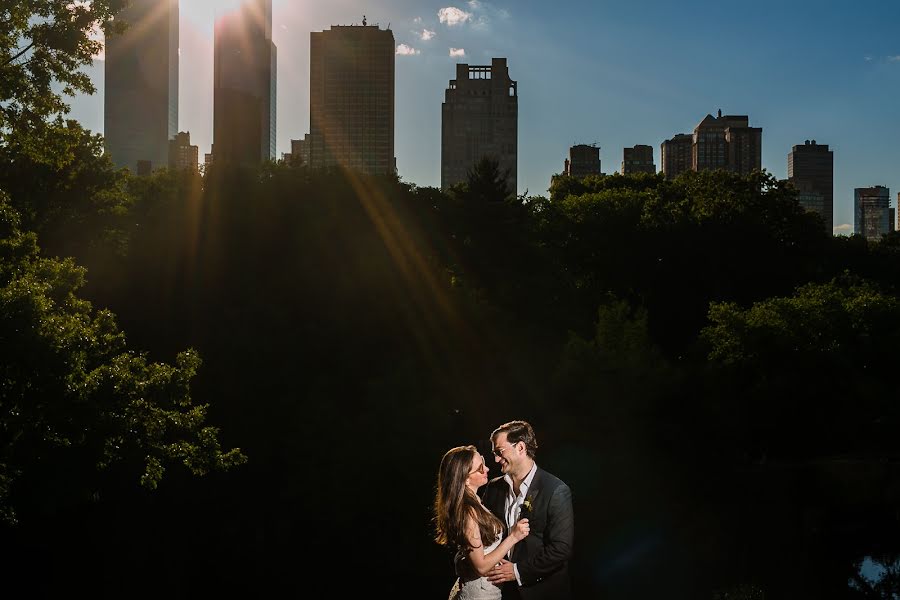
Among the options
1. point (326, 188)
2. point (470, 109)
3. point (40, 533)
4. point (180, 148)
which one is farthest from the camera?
point (180, 148)

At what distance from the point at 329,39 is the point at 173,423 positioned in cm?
19720

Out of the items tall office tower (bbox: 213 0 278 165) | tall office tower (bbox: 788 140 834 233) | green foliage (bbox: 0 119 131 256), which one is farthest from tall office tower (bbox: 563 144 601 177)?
green foliage (bbox: 0 119 131 256)

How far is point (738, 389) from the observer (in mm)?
27672

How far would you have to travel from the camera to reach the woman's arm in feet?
17.3

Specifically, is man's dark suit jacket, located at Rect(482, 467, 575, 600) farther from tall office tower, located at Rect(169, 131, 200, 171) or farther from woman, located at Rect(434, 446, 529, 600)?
tall office tower, located at Rect(169, 131, 200, 171)

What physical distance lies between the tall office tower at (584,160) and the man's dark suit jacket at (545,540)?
154653 millimetres

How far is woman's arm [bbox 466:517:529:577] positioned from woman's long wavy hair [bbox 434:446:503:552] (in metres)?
0.03

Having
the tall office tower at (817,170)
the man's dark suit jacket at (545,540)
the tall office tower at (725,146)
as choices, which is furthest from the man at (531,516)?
the tall office tower at (817,170)

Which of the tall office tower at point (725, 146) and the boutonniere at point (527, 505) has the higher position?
the tall office tower at point (725, 146)

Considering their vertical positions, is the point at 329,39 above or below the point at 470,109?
above

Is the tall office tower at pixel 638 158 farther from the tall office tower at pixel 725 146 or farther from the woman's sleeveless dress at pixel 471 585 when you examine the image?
the woman's sleeveless dress at pixel 471 585

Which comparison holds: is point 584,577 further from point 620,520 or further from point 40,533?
point 40,533

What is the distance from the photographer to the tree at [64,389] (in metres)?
12.4

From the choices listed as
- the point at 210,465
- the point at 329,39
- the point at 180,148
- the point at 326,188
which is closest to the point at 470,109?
the point at 329,39
